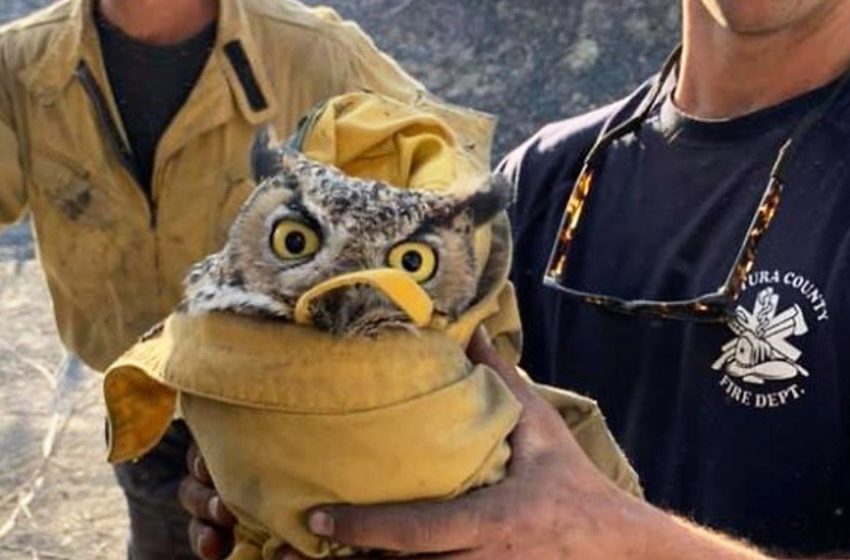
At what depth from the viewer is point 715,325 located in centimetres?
154

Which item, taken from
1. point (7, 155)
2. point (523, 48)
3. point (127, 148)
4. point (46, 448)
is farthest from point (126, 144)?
point (523, 48)

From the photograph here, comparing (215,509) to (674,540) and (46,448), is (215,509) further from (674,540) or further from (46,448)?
(46,448)

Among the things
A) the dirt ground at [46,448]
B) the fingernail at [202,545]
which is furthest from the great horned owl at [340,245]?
the dirt ground at [46,448]

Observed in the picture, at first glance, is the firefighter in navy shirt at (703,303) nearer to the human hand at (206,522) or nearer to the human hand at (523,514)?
the human hand at (523,514)

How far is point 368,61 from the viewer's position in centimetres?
244

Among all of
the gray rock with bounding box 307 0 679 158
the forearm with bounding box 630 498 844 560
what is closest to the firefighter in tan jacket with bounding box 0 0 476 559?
the forearm with bounding box 630 498 844 560

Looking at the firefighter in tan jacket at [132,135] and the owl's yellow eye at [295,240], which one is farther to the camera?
the firefighter in tan jacket at [132,135]

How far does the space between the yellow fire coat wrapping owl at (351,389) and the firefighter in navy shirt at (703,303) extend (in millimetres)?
68

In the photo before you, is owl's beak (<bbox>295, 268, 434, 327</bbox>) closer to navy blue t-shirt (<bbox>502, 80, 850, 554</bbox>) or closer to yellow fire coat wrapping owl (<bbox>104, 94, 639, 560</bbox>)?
yellow fire coat wrapping owl (<bbox>104, 94, 639, 560</bbox>)

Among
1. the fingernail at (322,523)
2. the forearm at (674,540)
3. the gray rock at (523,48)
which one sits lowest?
the gray rock at (523,48)

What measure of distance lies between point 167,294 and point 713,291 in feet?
3.69

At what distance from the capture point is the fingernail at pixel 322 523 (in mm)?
1229

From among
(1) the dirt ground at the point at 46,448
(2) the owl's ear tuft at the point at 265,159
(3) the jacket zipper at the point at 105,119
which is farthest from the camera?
(1) the dirt ground at the point at 46,448

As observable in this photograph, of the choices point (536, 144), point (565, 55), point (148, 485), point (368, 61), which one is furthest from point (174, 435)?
point (565, 55)
